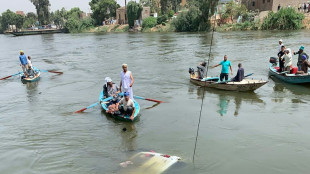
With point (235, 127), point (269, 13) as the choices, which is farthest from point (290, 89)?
point (269, 13)

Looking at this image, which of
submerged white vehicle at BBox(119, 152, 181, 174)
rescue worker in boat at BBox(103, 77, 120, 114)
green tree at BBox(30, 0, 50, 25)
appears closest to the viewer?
submerged white vehicle at BBox(119, 152, 181, 174)

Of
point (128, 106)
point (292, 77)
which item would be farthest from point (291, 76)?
point (128, 106)

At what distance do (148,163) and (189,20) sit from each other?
1957 inches

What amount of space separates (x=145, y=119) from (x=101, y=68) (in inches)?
501

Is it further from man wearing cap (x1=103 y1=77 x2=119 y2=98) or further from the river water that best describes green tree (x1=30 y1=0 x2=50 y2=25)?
man wearing cap (x1=103 y1=77 x2=119 y2=98)

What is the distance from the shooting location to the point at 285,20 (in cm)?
4381

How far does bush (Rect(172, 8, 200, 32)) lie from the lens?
174 feet

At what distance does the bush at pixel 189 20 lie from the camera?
53034mm

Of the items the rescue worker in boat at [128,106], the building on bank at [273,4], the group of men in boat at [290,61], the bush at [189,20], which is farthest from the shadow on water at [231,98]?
the building on bank at [273,4]

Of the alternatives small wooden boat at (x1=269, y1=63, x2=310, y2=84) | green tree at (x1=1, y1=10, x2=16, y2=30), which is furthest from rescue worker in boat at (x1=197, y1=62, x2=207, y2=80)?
green tree at (x1=1, y1=10, x2=16, y2=30)

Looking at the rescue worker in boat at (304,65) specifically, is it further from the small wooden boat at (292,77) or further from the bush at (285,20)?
the bush at (285,20)

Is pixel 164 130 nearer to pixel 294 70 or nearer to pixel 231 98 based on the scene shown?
Result: pixel 231 98

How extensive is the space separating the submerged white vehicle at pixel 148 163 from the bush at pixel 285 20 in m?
43.9

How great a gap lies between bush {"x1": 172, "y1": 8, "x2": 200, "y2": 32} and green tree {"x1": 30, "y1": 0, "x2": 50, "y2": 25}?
7131cm
